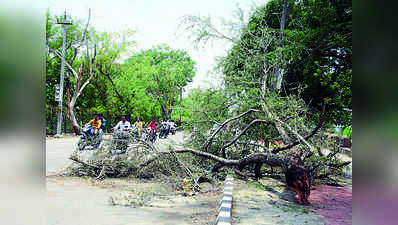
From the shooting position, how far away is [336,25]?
5.71 m

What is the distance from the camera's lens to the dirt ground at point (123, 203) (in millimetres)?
4809

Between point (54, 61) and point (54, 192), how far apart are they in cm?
2542

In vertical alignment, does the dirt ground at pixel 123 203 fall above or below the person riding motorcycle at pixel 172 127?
below

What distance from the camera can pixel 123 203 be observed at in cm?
579

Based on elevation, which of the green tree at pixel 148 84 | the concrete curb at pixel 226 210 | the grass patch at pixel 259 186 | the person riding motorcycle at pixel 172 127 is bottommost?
the grass patch at pixel 259 186

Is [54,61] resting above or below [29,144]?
above

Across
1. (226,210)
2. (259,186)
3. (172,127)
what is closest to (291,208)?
(226,210)

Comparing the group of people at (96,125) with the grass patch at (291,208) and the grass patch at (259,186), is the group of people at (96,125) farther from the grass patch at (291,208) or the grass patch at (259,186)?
the grass patch at (291,208)

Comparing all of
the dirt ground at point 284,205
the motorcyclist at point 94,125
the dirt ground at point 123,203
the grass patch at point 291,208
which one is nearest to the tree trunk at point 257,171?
the dirt ground at point 284,205

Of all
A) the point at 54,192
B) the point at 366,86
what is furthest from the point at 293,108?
the point at 366,86

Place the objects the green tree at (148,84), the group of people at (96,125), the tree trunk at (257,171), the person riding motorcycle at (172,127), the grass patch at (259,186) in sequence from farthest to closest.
Answer: the green tree at (148,84)
the group of people at (96,125)
the person riding motorcycle at (172,127)
the tree trunk at (257,171)
the grass patch at (259,186)

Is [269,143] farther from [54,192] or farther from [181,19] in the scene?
[54,192]

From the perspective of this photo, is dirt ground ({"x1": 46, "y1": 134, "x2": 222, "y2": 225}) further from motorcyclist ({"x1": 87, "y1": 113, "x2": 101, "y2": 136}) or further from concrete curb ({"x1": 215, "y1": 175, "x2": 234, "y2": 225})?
motorcyclist ({"x1": 87, "y1": 113, "x2": 101, "y2": 136})

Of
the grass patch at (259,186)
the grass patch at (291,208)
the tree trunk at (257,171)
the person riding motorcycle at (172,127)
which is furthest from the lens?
the person riding motorcycle at (172,127)
